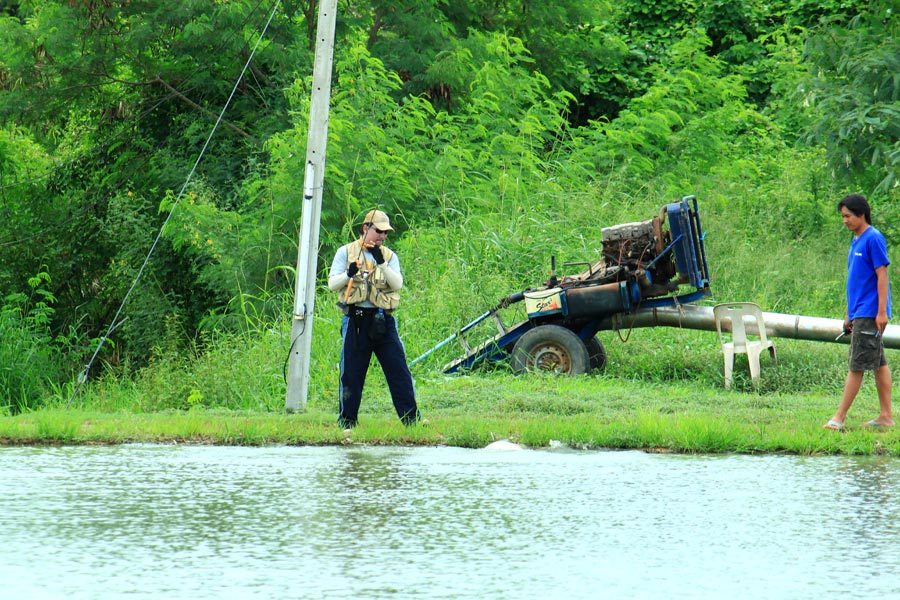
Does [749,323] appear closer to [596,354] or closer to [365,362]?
[596,354]

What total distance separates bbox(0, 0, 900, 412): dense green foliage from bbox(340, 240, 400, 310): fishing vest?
3.24 metres

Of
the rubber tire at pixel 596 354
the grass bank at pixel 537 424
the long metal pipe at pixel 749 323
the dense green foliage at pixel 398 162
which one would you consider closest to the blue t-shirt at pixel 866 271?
the grass bank at pixel 537 424

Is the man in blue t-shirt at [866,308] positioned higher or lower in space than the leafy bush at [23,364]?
higher

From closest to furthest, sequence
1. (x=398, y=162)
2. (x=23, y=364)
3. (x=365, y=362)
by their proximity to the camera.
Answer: (x=365, y=362)
(x=23, y=364)
(x=398, y=162)

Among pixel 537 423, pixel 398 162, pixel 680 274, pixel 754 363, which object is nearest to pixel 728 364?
pixel 754 363

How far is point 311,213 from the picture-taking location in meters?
11.9

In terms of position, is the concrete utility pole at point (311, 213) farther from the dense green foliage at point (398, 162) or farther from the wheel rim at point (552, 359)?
the wheel rim at point (552, 359)

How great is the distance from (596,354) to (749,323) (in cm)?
184

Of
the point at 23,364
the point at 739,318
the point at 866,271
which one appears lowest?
the point at 23,364

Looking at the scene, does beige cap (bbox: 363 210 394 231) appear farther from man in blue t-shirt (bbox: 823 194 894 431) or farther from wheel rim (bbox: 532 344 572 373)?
wheel rim (bbox: 532 344 572 373)

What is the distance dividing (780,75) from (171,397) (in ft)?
57.2

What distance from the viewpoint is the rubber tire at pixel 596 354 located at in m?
14.8

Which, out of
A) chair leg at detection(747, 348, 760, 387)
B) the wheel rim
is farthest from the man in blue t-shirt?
the wheel rim

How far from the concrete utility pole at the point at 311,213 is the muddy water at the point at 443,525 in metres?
2.31
